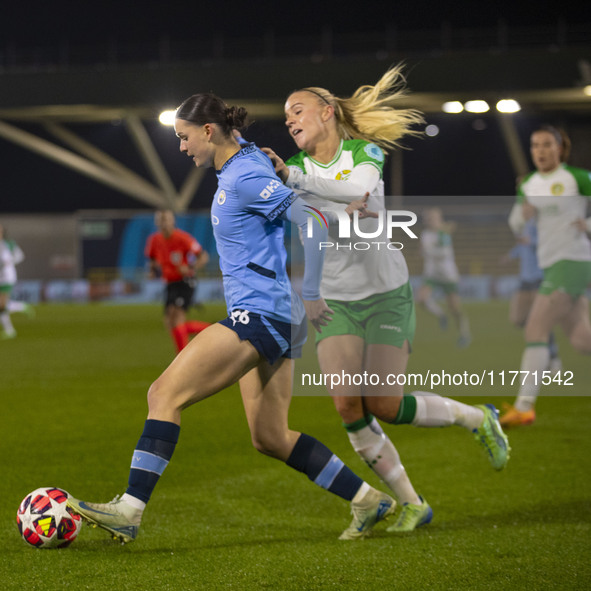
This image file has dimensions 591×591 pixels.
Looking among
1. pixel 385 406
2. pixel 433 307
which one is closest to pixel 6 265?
pixel 433 307

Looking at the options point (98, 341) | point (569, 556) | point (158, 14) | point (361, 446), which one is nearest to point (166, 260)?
point (98, 341)

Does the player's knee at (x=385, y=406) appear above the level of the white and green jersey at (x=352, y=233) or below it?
below

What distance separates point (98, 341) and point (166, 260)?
4.71 m

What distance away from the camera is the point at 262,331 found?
3697 mm

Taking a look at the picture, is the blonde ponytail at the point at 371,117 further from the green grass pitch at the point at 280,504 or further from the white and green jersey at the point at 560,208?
the white and green jersey at the point at 560,208

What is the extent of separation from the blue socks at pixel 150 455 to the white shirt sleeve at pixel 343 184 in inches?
50.2

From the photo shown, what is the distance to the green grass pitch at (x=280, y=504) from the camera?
3.60m

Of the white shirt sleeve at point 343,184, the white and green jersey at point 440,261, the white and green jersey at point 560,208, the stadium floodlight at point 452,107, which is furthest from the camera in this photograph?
the stadium floodlight at point 452,107

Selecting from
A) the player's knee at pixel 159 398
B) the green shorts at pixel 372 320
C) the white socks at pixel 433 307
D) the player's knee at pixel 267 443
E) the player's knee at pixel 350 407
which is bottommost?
the white socks at pixel 433 307

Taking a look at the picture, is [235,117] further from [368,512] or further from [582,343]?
[582,343]

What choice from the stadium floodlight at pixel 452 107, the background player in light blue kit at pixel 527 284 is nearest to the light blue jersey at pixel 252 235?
the background player in light blue kit at pixel 527 284

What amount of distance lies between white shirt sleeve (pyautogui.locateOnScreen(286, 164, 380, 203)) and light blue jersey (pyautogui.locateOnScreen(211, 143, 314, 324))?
0.45 m

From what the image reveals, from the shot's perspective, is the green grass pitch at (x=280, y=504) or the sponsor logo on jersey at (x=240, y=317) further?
the sponsor logo on jersey at (x=240, y=317)

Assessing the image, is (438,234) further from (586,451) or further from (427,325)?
(586,451)
